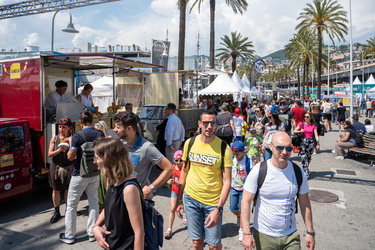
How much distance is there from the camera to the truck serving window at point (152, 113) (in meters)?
11.0

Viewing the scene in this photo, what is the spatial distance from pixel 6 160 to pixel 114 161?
3.88m

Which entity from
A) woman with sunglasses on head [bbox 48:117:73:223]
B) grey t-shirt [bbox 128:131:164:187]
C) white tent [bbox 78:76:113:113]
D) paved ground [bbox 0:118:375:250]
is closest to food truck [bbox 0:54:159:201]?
paved ground [bbox 0:118:375:250]

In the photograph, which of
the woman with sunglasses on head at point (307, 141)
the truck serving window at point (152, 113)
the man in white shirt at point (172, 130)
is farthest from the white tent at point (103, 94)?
the woman with sunglasses on head at point (307, 141)

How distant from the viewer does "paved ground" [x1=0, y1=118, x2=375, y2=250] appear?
4414mm

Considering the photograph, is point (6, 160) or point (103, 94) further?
point (103, 94)

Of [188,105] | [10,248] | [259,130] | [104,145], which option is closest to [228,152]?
[104,145]

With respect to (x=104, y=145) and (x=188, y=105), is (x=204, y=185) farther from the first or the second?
(x=188, y=105)

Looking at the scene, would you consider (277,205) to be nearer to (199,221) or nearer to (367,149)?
(199,221)

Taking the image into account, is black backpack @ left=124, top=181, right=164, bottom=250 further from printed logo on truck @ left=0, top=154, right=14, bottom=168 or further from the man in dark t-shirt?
printed logo on truck @ left=0, top=154, right=14, bottom=168

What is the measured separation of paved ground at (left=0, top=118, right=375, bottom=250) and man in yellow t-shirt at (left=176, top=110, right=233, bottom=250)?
3.91ft

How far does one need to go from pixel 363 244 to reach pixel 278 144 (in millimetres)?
2869

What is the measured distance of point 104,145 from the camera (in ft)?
7.64

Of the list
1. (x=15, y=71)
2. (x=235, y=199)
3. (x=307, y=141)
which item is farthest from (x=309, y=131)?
(x=15, y=71)

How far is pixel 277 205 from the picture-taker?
9.00 feet
